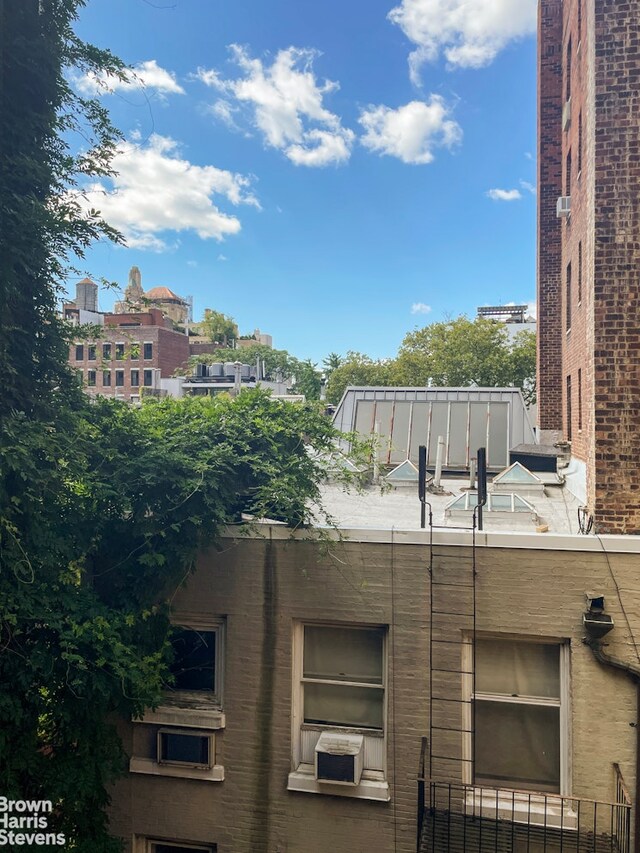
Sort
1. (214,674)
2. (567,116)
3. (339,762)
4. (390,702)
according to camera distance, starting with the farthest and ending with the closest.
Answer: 1. (567,116)
2. (214,674)
3. (390,702)
4. (339,762)

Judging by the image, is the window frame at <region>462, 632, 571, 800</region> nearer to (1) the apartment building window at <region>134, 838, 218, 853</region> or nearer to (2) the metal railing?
(2) the metal railing

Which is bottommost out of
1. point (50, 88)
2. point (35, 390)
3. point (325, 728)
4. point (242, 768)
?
point (242, 768)

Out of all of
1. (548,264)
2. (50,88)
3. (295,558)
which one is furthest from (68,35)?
(548,264)

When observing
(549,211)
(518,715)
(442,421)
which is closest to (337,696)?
(518,715)

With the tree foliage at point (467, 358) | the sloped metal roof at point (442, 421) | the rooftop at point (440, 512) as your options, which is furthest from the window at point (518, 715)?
the tree foliage at point (467, 358)

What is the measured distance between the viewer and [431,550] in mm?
5559

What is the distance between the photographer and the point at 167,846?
6.14 meters

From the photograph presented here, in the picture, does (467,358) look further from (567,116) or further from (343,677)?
(343,677)

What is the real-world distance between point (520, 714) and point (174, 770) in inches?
145

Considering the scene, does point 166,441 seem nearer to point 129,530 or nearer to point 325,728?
point 129,530

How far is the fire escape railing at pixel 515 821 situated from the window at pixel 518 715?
18 centimetres

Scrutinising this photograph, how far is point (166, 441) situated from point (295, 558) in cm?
183

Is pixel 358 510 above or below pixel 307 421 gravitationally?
below

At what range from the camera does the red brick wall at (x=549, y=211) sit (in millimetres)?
12688
